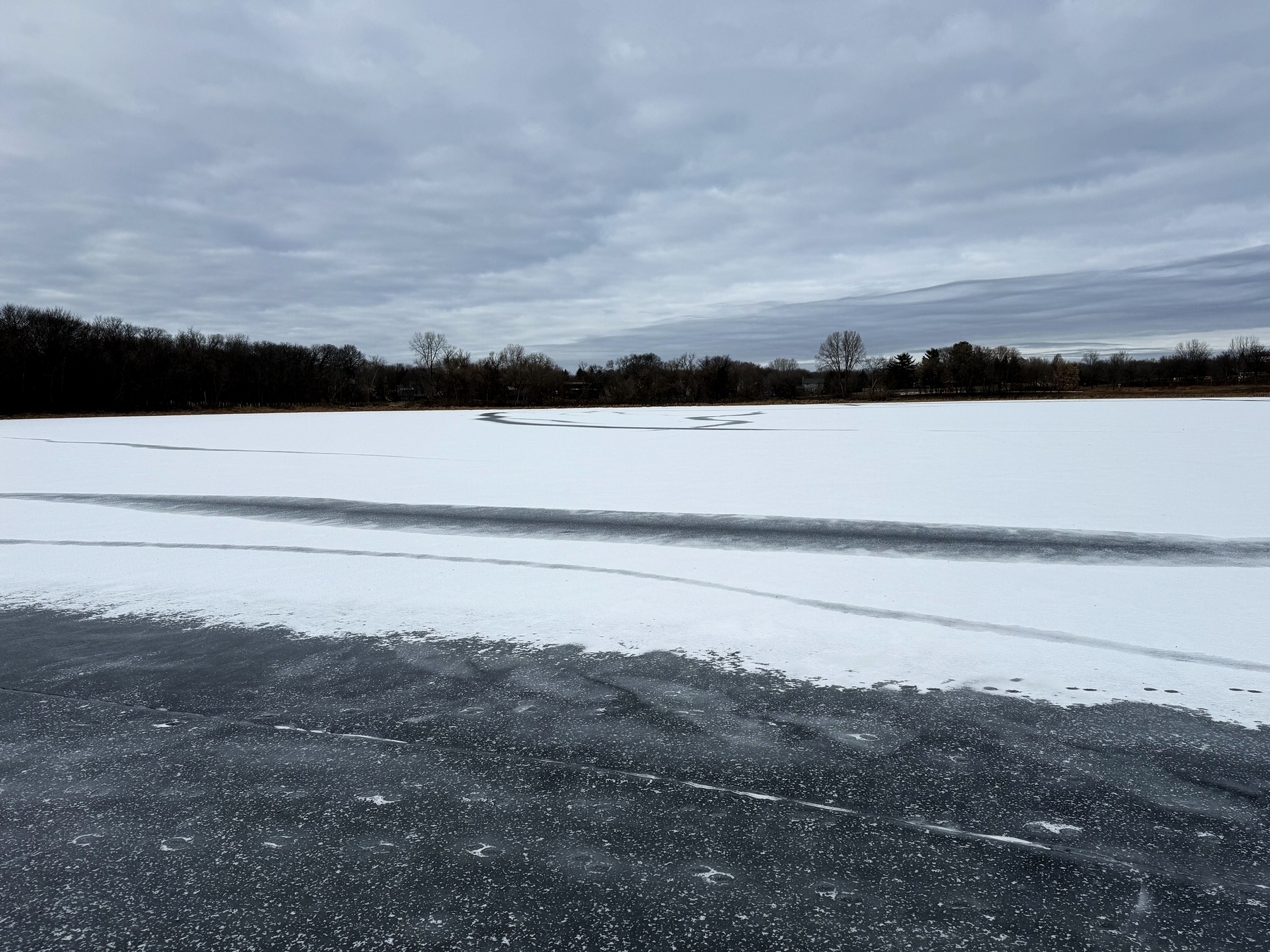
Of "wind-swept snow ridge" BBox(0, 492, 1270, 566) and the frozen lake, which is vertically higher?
"wind-swept snow ridge" BBox(0, 492, 1270, 566)

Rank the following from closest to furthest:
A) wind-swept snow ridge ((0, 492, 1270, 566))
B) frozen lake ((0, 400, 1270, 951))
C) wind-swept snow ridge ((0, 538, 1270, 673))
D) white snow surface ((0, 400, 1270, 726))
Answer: frozen lake ((0, 400, 1270, 951))
wind-swept snow ridge ((0, 538, 1270, 673))
white snow surface ((0, 400, 1270, 726))
wind-swept snow ridge ((0, 492, 1270, 566))

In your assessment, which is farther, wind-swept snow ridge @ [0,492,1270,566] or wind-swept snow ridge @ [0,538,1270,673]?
wind-swept snow ridge @ [0,492,1270,566]

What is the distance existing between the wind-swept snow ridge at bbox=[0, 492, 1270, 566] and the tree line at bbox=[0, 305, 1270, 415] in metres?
58.6

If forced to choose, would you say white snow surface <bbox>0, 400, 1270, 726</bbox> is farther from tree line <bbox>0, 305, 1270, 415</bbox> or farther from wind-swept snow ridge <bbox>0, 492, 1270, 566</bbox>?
tree line <bbox>0, 305, 1270, 415</bbox>

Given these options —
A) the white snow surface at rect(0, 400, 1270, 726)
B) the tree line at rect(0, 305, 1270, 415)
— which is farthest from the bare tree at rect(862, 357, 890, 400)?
the white snow surface at rect(0, 400, 1270, 726)

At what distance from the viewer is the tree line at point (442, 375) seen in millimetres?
66562

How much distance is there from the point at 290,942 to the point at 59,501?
39.3ft

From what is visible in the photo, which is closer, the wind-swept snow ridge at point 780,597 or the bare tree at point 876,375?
the wind-swept snow ridge at point 780,597

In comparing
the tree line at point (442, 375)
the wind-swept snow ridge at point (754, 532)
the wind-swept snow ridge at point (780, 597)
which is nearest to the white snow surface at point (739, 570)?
the wind-swept snow ridge at point (780, 597)

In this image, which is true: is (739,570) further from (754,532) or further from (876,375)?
(876,375)

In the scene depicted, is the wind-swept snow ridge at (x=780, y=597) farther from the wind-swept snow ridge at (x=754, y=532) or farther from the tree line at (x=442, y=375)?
the tree line at (x=442, y=375)

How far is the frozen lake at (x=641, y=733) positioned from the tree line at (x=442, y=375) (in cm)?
6330

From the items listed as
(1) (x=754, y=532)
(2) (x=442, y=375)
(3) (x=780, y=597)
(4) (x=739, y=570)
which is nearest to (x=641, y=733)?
(3) (x=780, y=597)

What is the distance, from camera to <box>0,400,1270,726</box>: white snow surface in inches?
191
